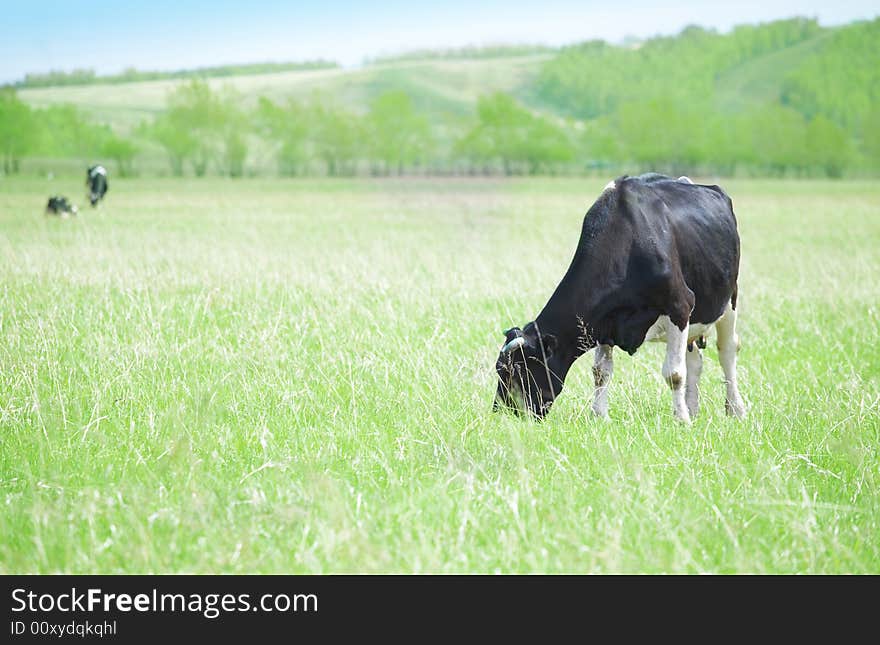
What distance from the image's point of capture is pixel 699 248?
28.2ft

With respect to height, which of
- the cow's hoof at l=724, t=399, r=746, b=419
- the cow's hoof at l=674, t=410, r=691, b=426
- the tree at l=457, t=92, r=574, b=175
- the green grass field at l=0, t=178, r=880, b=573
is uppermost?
the green grass field at l=0, t=178, r=880, b=573

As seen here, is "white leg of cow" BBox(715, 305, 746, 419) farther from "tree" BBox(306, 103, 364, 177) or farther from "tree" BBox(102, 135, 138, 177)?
"tree" BBox(306, 103, 364, 177)

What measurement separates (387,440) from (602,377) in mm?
2038

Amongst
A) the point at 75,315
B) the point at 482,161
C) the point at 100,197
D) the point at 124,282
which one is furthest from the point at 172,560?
the point at 482,161

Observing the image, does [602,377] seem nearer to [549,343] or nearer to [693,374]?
[549,343]

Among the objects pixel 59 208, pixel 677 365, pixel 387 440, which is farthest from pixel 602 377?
pixel 59 208

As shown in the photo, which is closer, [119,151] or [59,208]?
[59,208]

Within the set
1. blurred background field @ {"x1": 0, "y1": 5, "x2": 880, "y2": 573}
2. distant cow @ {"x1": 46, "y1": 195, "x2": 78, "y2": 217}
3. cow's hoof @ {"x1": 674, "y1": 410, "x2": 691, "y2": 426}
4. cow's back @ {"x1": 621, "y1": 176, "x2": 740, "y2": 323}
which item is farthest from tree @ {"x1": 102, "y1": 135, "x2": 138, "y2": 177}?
cow's hoof @ {"x1": 674, "y1": 410, "x2": 691, "y2": 426}

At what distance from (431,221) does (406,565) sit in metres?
29.7

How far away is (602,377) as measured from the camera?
8266mm

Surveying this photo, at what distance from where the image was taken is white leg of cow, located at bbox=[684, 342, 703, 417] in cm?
885

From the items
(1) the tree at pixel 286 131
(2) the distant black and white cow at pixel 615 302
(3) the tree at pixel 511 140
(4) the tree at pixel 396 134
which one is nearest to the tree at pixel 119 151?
(1) the tree at pixel 286 131
